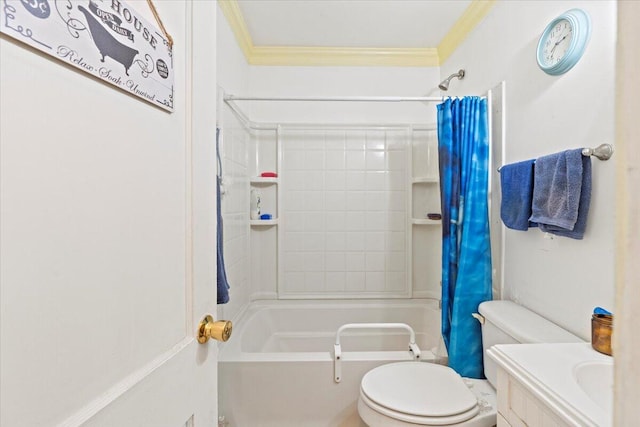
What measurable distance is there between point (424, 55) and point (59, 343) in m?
2.54

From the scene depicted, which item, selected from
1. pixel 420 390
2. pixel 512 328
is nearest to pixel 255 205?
pixel 420 390

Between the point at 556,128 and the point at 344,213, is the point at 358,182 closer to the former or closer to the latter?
the point at 344,213

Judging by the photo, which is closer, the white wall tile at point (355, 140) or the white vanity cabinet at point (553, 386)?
the white vanity cabinet at point (553, 386)

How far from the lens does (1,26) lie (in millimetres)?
307

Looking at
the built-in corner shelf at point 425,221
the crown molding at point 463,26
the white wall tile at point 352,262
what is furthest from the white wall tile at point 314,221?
the crown molding at point 463,26

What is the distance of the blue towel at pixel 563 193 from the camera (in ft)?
3.31

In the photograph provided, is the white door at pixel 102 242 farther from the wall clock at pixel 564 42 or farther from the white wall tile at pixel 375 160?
the white wall tile at pixel 375 160

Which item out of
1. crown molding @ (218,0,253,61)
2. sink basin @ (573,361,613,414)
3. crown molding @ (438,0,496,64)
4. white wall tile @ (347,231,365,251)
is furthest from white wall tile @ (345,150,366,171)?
sink basin @ (573,361,613,414)

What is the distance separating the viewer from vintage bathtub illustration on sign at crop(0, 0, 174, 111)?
1.09 ft

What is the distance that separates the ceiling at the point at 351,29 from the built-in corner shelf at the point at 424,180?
83 cm

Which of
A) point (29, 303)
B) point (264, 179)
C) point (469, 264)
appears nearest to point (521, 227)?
point (469, 264)

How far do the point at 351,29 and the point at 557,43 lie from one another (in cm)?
122

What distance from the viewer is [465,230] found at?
1521 mm

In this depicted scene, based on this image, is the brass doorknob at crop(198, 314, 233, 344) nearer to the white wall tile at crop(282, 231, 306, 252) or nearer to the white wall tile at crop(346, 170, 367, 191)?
the white wall tile at crop(282, 231, 306, 252)
